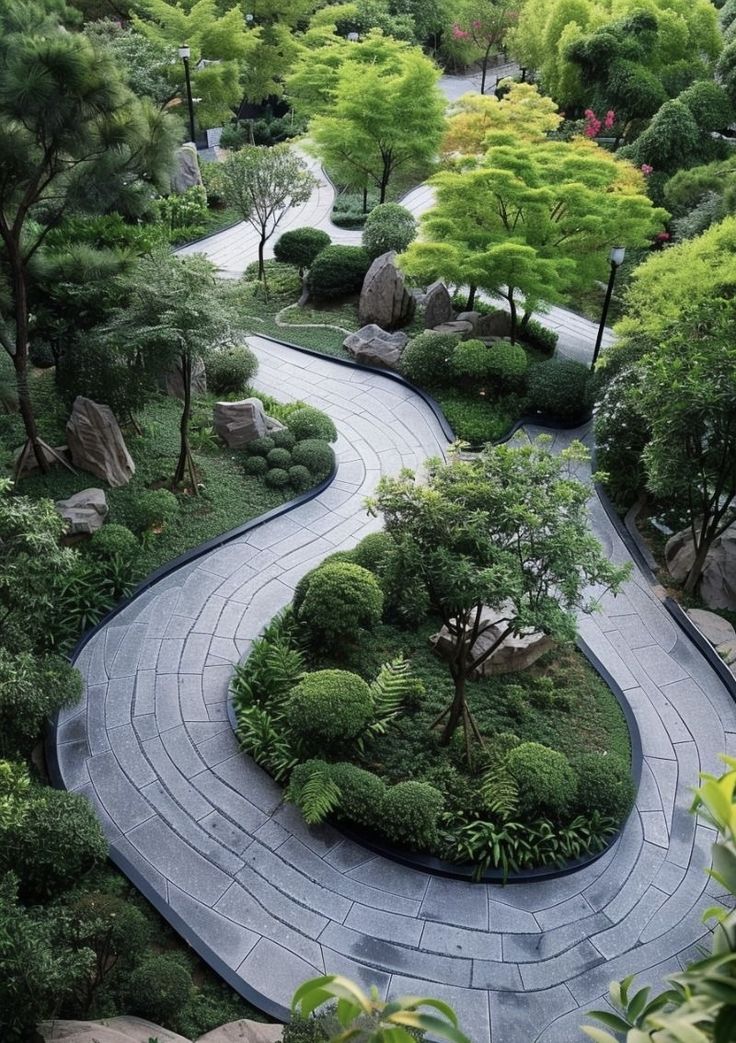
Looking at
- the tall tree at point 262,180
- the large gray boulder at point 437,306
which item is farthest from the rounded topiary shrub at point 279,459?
the tall tree at point 262,180

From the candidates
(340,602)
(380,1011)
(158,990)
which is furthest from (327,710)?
(380,1011)

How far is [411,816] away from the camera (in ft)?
29.2

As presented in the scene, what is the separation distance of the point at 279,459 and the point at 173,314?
11.7 feet

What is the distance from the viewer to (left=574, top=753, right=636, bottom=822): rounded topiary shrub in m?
9.36

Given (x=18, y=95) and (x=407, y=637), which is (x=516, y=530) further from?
(x=18, y=95)

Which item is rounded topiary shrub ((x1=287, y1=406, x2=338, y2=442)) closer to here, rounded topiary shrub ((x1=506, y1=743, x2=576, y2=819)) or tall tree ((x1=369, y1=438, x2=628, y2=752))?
tall tree ((x1=369, y1=438, x2=628, y2=752))

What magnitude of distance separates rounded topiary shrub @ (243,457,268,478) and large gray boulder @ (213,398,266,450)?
2.04 feet

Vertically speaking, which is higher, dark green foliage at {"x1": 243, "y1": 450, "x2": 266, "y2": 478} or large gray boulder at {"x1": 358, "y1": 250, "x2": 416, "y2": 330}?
large gray boulder at {"x1": 358, "y1": 250, "x2": 416, "y2": 330}

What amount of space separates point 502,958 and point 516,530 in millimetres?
4071

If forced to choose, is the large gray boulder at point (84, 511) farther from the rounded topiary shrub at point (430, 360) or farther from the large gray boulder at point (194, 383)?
the rounded topiary shrub at point (430, 360)

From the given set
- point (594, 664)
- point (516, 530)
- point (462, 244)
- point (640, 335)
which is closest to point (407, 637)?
point (594, 664)

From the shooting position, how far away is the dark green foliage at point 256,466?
48.9 ft

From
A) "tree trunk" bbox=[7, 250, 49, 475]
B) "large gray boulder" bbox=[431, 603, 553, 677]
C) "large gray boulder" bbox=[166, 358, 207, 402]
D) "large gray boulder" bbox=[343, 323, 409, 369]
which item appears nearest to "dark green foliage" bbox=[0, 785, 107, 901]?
A: "large gray boulder" bbox=[431, 603, 553, 677]

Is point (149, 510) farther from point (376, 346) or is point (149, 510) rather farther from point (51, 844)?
point (376, 346)
